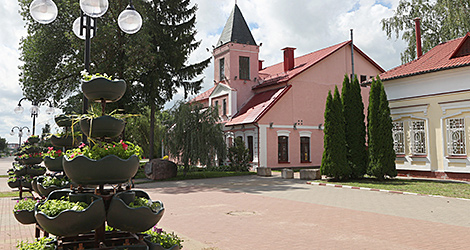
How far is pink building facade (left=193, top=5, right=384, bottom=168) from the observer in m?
27.5

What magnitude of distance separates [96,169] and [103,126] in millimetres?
626

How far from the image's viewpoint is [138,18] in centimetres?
672

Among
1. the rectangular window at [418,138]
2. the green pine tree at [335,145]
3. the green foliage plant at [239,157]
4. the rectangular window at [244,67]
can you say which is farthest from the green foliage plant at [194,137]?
the rectangular window at [418,138]

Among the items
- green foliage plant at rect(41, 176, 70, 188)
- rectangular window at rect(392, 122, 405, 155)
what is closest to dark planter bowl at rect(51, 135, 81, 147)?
green foliage plant at rect(41, 176, 70, 188)

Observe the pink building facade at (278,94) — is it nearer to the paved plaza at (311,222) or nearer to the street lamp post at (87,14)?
the paved plaza at (311,222)

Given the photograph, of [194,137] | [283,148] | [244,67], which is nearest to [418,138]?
[283,148]

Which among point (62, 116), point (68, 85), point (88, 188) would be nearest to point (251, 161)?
point (68, 85)

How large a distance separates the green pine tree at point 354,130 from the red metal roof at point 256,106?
8.26 metres

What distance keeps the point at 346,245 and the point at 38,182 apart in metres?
6.14

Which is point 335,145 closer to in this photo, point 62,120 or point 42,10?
point 62,120

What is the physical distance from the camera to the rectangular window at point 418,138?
1948 cm

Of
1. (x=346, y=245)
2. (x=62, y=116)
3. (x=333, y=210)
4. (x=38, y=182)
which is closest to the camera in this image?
(x=346, y=245)

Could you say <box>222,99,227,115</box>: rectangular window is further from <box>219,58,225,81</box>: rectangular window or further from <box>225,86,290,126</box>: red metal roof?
<box>219,58,225,81</box>: rectangular window

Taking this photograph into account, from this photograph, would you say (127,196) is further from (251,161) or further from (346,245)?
(251,161)
